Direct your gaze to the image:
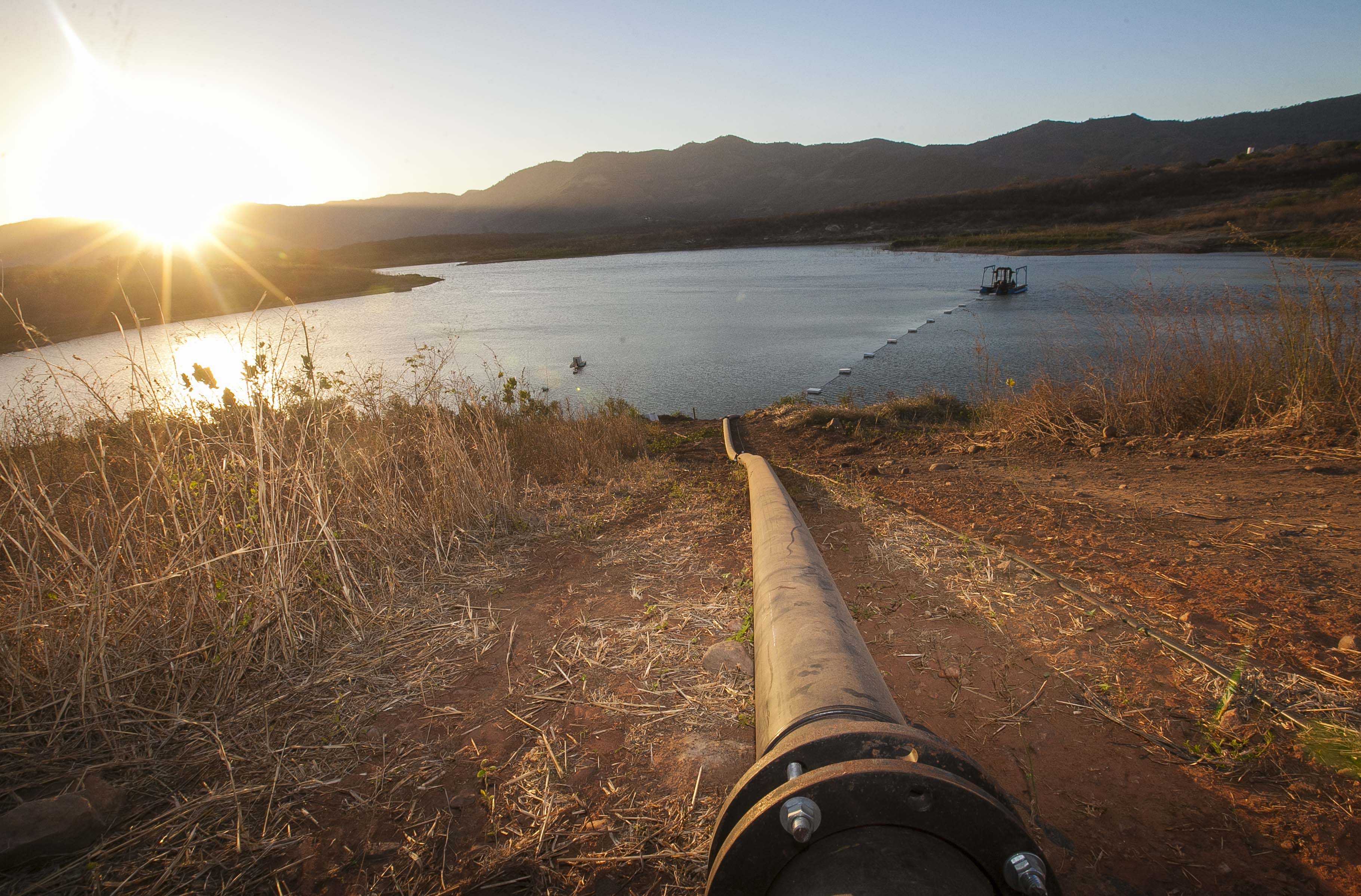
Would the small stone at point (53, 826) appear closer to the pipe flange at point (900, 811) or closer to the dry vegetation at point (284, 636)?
the dry vegetation at point (284, 636)

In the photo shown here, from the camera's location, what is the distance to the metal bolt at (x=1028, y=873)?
3.95ft

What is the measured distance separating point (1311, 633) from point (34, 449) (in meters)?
8.55

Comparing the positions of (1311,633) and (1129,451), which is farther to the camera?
(1129,451)

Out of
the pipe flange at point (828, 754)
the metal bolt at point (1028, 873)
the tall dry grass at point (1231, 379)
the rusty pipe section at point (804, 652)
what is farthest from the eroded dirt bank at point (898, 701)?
the tall dry grass at point (1231, 379)

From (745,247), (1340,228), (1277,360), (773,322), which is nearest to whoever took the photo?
(1277,360)

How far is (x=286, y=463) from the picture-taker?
3428mm

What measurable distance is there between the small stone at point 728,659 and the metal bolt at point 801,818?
4.51 feet

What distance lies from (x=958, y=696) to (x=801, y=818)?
4.92ft

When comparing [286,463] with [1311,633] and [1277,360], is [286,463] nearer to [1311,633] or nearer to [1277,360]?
[1311,633]

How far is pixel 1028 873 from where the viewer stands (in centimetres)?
121

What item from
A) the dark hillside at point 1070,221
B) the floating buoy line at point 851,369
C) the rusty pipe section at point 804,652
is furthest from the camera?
the dark hillside at point 1070,221

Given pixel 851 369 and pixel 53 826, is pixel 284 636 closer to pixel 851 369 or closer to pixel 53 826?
pixel 53 826

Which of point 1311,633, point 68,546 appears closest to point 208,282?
point 68,546

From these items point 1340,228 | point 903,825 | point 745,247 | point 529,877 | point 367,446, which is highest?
point 745,247
